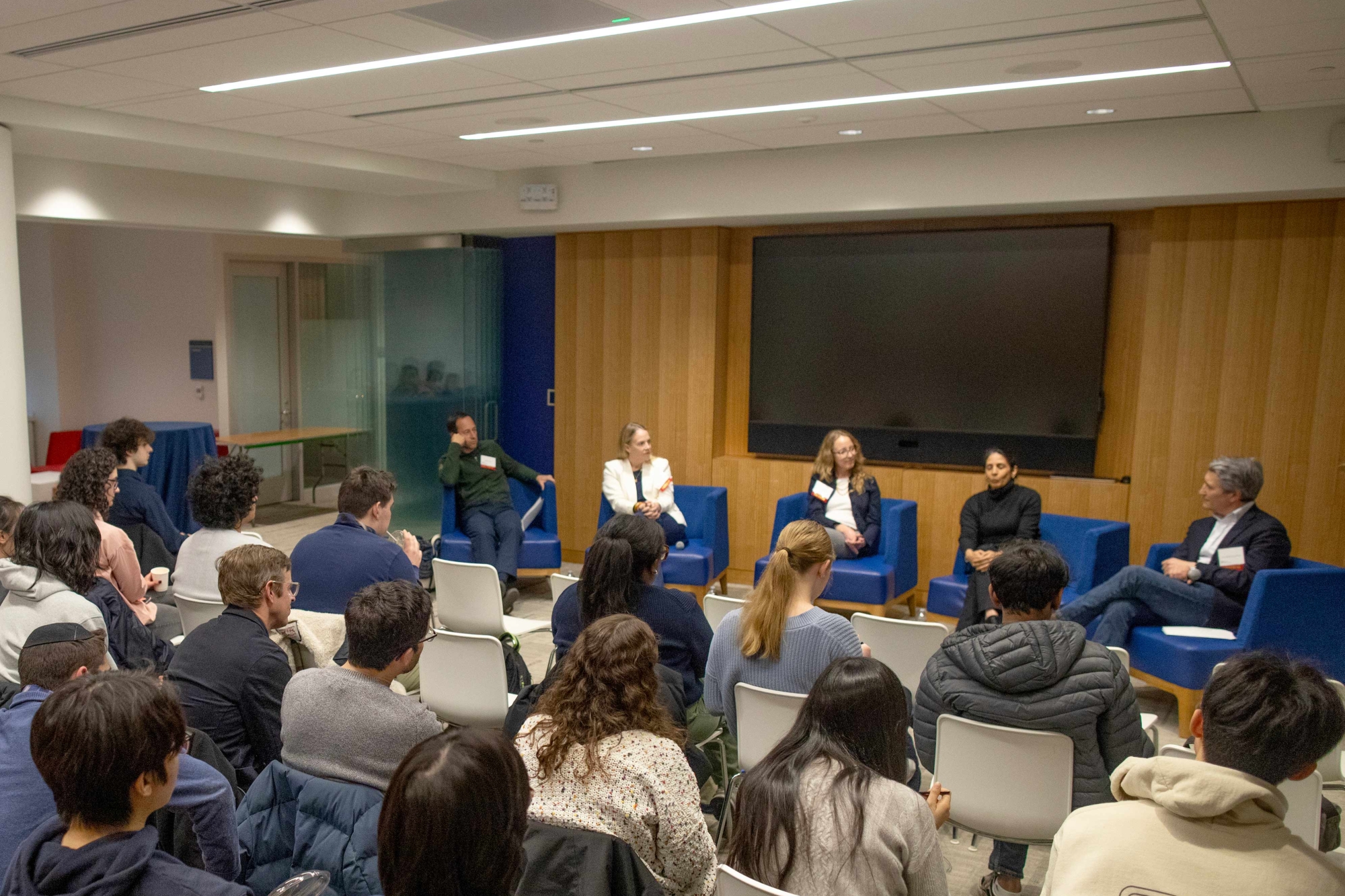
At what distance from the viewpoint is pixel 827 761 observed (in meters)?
2.12

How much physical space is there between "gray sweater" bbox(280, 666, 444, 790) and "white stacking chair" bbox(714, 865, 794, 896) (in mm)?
838

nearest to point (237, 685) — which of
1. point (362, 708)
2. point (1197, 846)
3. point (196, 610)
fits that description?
point (362, 708)

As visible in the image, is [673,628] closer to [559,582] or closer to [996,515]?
[559,582]

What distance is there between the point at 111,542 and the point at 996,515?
15.2 feet

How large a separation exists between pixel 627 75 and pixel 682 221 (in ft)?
9.92

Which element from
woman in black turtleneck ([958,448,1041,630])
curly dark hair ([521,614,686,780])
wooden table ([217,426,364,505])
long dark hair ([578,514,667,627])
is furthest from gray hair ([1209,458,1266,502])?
wooden table ([217,426,364,505])

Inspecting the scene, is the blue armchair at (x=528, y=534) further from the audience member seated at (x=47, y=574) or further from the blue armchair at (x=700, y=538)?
the audience member seated at (x=47, y=574)

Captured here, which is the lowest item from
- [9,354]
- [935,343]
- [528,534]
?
[528,534]

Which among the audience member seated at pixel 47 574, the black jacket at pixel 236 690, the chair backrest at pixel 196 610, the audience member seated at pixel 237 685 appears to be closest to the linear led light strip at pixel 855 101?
the chair backrest at pixel 196 610

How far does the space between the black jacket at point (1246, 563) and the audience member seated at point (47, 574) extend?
188 inches

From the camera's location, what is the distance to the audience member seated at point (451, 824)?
150 cm

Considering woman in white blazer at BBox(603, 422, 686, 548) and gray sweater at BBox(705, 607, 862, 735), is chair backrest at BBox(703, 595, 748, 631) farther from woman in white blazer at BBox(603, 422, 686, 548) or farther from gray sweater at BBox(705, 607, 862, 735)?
woman in white blazer at BBox(603, 422, 686, 548)

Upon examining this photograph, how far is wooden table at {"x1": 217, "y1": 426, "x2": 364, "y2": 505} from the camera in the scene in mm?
9648

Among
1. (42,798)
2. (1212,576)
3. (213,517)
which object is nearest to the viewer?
(42,798)
